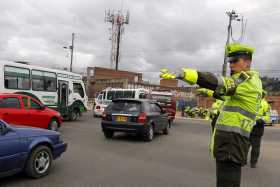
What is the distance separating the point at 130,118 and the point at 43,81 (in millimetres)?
7213

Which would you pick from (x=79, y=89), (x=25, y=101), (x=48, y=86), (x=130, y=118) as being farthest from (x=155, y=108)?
(x=79, y=89)

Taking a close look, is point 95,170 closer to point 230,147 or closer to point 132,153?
point 132,153

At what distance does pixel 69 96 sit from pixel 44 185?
12219 millimetres

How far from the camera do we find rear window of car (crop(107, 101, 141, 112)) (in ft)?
32.6

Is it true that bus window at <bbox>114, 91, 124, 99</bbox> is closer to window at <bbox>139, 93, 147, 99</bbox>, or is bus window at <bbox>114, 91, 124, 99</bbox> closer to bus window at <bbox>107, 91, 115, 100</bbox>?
bus window at <bbox>107, 91, 115, 100</bbox>

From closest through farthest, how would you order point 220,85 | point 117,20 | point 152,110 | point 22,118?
point 220,85, point 22,118, point 152,110, point 117,20

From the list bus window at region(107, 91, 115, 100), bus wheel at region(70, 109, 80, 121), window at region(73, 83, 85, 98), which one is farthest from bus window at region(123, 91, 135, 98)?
bus wheel at region(70, 109, 80, 121)

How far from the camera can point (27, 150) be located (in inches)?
189

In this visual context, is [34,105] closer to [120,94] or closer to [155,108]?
[155,108]

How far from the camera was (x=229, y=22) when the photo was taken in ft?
97.7

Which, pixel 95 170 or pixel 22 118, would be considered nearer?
pixel 95 170

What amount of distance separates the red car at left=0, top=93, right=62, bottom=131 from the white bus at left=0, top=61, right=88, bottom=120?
4.16 m

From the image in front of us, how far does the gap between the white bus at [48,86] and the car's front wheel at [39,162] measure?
8872 millimetres

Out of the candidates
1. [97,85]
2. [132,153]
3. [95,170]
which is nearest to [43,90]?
[132,153]
